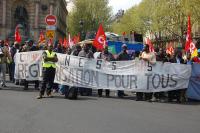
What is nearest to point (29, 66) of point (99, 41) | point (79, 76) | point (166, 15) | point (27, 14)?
point (79, 76)

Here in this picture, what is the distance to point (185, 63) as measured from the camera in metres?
19.3

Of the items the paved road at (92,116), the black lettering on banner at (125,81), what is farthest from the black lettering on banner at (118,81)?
the paved road at (92,116)

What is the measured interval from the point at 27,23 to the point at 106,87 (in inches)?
2189

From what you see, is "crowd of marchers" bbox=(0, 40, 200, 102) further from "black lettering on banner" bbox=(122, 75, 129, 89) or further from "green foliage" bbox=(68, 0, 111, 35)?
"green foliage" bbox=(68, 0, 111, 35)

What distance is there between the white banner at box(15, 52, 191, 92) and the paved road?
0.90 meters

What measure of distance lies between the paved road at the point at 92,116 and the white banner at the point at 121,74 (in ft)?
2.94

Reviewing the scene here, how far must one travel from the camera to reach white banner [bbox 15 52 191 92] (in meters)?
18.4

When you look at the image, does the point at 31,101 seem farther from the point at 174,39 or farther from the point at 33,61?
the point at 174,39

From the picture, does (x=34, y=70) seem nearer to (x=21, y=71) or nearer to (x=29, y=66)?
(x=29, y=66)

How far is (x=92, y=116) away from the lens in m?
13.2

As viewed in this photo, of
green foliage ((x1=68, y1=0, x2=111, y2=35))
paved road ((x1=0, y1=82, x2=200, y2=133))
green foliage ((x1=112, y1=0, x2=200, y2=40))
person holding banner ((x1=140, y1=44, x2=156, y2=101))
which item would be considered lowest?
paved road ((x1=0, y1=82, x2=200, y2=133))

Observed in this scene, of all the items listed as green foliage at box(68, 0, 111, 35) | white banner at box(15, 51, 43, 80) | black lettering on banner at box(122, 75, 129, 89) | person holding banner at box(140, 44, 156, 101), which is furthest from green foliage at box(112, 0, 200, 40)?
person holding banner at box(140, 44, 156, 101)


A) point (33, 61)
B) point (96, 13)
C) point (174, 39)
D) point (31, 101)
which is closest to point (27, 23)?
point (96, 13)

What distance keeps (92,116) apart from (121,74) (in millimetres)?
5844
